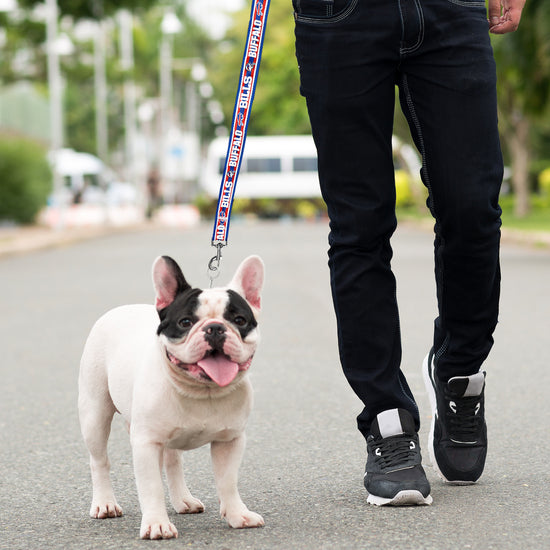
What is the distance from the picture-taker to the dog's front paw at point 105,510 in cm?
320

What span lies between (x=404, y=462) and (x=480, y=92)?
3.54 ft

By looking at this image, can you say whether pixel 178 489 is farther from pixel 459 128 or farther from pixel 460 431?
pixel 459 128

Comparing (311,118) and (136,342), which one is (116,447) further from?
(311,118)

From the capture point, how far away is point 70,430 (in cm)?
470

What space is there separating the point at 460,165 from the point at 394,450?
2.76 feet

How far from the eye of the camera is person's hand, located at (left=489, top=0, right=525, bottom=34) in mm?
3398

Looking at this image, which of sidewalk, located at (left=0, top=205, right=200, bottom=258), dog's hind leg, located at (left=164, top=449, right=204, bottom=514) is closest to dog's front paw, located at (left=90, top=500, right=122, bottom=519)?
dog's hind leg, located at (left=164, top=449, right=204, bottom=514)

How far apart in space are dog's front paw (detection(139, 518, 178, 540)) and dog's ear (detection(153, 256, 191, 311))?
1.78 feet

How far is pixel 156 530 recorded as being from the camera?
114 inches

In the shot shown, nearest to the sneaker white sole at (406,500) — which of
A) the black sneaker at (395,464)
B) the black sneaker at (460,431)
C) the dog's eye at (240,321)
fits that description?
the black sneaker at (395,464)

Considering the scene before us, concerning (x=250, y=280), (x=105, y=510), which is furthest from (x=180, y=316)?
(x=105, y=510)

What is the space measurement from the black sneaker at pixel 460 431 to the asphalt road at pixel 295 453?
0.06 metres

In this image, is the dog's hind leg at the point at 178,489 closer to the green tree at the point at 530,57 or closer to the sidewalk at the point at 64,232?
the green tree at the point at 530,57

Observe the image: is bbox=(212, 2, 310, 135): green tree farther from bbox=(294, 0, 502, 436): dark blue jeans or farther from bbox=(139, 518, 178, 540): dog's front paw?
bbox=(139, 518, 178, 540): dog's front paw
